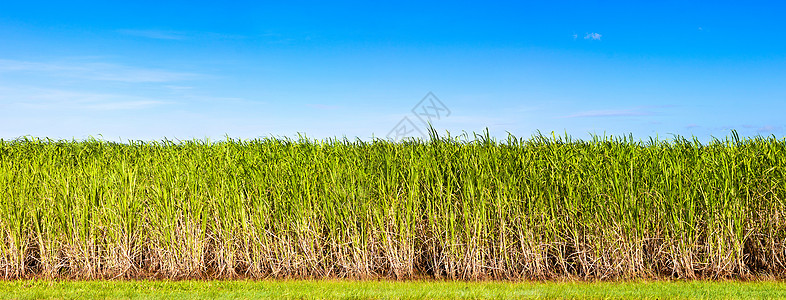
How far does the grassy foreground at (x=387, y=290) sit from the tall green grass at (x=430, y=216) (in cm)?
26

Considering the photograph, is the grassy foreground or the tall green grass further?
the tall green grass

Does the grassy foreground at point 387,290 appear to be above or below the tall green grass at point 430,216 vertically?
below

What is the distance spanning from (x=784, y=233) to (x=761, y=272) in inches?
19.1

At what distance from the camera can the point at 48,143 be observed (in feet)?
32.2

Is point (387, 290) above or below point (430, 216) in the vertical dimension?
below

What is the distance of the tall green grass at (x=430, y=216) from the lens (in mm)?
6082

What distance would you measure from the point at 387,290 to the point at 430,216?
937 millimetres

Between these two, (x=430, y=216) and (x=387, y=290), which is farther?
(x=430, y=216)

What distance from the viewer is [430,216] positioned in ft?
20.0

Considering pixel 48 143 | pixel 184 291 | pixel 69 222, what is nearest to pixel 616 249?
pixel 184 291

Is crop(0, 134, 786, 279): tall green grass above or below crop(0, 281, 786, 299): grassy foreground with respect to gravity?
above

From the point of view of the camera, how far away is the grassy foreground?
17.8 ft

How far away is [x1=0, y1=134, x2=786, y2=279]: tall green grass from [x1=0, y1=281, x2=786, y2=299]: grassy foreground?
0.26 metres

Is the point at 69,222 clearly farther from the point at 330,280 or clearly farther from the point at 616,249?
the point at 616,249
